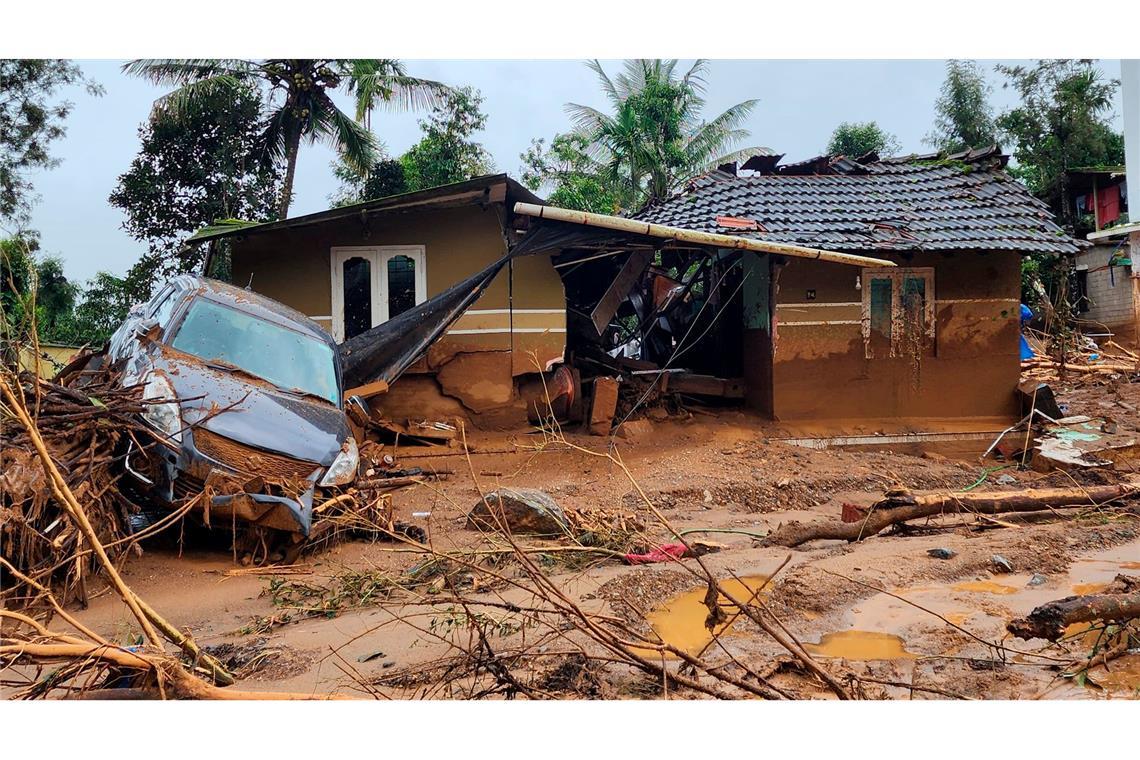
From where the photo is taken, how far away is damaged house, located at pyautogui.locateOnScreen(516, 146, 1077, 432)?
37.1 ft

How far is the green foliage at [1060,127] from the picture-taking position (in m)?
23.2

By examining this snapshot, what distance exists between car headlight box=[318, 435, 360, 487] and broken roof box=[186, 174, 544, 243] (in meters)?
4.78

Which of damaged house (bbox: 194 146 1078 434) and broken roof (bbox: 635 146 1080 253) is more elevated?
broken roof (bbox: 635 146 1080 253)

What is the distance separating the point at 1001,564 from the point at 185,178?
15.8 metres

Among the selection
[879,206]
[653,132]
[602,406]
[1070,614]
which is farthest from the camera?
[653,132]

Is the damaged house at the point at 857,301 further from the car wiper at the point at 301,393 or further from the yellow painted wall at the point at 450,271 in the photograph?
the car wiper at the point at 301,393

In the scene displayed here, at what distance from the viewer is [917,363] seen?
11773 millimetres

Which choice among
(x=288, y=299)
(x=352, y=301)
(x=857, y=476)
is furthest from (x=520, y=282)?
(x=857, y=476)

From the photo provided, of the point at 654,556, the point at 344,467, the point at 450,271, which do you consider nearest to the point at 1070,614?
the point at 654,556

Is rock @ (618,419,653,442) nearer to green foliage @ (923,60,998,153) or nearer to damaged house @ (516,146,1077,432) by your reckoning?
damaged house @ (516,146,1077,432)

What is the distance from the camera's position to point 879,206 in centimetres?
1228

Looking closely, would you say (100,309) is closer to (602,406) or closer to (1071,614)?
(602,406)

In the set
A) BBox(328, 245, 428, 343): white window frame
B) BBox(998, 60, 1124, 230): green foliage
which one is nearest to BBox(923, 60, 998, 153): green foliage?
BBox(998, 60, 1124, 230): green foliage

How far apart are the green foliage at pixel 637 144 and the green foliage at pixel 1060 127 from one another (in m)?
8.45
